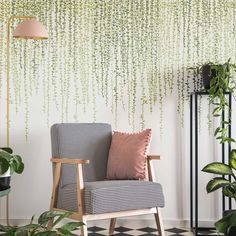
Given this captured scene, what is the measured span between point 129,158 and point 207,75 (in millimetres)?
939

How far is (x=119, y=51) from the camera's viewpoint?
4.77 meters

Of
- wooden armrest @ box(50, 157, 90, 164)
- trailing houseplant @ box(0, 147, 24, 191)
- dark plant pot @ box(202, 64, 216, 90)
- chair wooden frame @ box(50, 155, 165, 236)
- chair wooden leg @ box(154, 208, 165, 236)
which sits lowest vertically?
chair wooden leg @ box(154, 208, 165, 236)

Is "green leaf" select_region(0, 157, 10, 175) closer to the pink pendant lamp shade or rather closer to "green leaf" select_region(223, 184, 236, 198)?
"green leaf" select_region(223, 184, 236, 198)

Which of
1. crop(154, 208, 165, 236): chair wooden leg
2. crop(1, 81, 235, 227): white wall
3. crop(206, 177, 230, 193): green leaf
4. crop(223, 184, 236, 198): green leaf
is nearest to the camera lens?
crop(223, 184, 236, 198): green leaf

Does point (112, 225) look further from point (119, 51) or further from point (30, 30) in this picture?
point (30, 30)

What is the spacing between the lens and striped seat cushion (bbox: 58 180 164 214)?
3668 mm

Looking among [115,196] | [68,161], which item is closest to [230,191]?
[115,196]

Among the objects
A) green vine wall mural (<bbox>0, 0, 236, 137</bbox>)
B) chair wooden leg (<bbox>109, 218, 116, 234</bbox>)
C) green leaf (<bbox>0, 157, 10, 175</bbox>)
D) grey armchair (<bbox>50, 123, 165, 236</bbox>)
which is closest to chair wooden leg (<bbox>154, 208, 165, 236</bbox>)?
grey armchair (<bbox>50, 123, 165, 236</bbox>)

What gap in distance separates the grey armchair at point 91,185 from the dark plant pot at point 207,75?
2.54ft

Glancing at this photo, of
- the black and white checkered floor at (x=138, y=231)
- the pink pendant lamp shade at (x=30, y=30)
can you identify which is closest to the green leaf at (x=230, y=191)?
the black and white checkered floor at (x=138, y=231)

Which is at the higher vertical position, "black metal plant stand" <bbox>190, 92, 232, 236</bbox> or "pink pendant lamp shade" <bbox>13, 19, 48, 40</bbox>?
"pink pendant lamp shade" <bbox>13, 19, 48, 40</bbox>

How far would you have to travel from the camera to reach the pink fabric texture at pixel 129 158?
4.18 m

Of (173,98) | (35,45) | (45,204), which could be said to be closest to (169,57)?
(173,98)

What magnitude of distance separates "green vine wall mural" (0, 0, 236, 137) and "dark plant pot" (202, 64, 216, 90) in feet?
0.91
